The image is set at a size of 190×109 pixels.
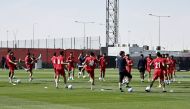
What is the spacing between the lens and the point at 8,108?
21578mm

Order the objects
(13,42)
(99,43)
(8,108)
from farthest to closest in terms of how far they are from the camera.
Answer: (13,42), (99,43), (8,108)

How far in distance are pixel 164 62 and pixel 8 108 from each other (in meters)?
14.4

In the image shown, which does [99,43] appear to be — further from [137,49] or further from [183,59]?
[183,59]

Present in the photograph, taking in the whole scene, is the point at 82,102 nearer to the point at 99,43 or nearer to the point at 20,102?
the point at 20,102

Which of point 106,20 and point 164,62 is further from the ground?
point 106,20

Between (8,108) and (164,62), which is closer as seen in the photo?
(8,108)

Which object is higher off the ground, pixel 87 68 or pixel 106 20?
pixel 106 20

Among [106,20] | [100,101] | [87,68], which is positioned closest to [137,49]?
[106,20]

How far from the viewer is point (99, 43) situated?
11838cm

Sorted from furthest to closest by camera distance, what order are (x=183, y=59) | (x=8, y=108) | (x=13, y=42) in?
(x=13, y=42) → (x=183, y=59) → (x=8, y=108)

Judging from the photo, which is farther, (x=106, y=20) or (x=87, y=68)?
(x=106, y=20)

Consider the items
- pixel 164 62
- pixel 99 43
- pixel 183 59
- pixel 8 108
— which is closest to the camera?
pixel 8 108

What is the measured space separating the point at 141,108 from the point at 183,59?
87908mm

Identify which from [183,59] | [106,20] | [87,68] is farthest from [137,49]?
[87,68]
